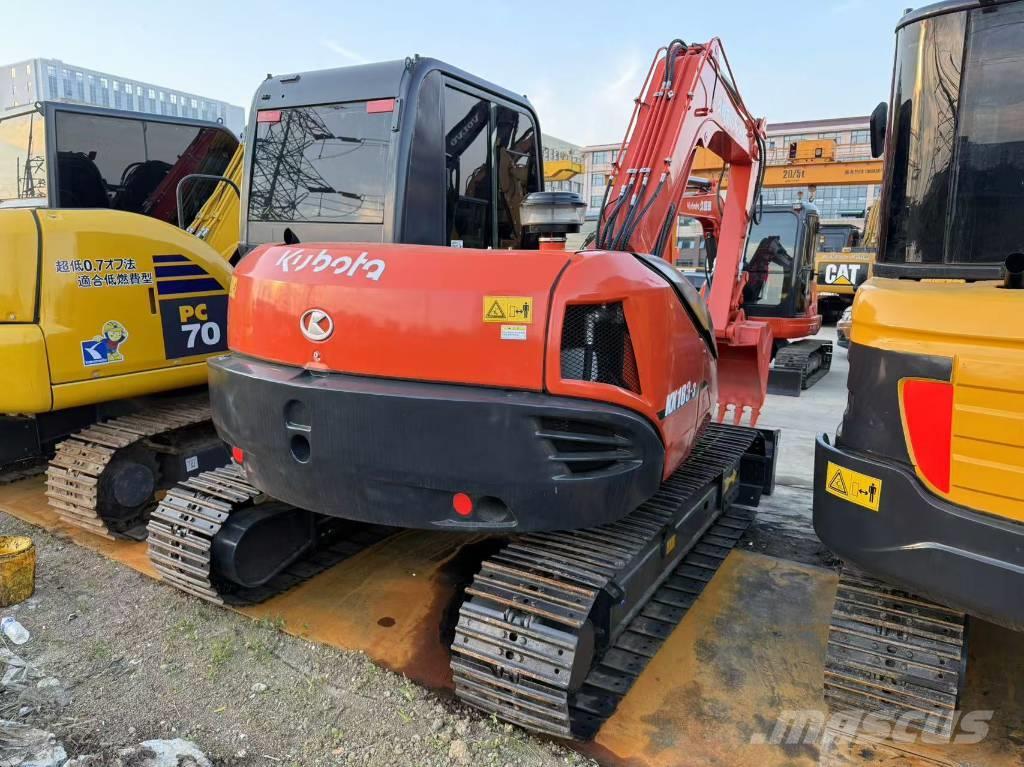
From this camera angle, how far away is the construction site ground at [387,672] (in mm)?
2688

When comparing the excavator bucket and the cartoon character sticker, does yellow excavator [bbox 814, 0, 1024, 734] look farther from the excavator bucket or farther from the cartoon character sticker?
the cartoon character sticker

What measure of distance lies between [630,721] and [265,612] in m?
1.88

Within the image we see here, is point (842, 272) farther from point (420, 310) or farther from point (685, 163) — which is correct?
point (420, 310)

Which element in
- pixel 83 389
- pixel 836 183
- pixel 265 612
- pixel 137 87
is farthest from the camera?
pixel 836 183

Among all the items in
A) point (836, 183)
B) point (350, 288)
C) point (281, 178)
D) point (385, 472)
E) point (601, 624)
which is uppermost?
point (836, 183)

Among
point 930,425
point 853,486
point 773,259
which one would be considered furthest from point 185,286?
point 773,259

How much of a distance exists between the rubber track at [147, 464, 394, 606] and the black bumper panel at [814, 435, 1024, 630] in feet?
8.70

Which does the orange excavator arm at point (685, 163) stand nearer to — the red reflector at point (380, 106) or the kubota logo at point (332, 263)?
the red reflector at point (380, 106)

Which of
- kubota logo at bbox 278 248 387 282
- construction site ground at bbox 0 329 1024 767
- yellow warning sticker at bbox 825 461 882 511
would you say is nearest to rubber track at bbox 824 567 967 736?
construction site ground at bbox 0 329 1024 767

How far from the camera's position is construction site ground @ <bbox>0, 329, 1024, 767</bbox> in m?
2.69

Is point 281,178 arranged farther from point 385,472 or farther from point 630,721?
point 630,721

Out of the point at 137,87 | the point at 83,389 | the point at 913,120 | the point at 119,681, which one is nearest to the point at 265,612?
the point at 119,681

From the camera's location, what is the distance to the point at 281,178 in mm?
3803

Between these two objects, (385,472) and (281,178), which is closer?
(385,472)
